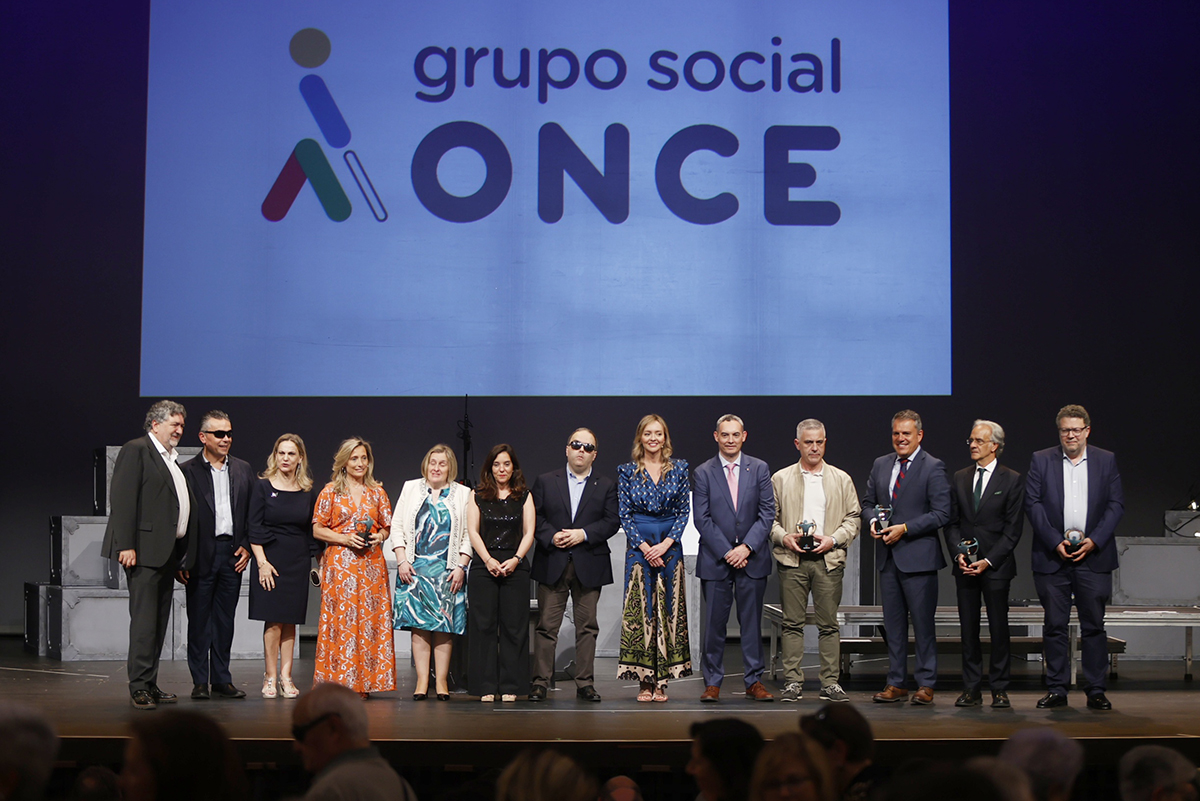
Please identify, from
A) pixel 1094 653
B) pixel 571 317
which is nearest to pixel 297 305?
pixel 571 317

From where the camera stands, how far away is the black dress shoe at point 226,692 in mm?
5402

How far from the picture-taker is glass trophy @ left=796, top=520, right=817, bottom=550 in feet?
17.9

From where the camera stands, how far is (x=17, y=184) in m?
8.05

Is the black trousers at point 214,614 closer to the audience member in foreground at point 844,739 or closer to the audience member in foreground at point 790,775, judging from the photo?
the audience member in foreground at point 844,739

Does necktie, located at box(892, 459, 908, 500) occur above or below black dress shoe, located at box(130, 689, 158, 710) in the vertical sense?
Answer: above

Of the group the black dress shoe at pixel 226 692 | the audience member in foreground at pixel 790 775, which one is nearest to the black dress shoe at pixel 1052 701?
the audience member in foreground at pixel 790 775

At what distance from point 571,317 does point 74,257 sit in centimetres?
353

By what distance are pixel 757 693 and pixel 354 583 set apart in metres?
1.96

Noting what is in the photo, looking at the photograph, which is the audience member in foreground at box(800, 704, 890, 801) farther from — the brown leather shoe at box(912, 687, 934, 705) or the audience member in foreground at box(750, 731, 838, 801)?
the brown leather shoe at box(912, 687, 934, 705)

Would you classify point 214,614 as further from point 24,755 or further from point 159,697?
point 24,755

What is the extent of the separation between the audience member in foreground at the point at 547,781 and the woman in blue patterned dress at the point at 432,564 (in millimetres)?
3376

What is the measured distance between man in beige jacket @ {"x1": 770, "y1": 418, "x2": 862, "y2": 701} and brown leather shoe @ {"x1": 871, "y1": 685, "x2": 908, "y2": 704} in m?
0.16

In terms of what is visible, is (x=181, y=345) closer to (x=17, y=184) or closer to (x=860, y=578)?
(x=17, y=184)

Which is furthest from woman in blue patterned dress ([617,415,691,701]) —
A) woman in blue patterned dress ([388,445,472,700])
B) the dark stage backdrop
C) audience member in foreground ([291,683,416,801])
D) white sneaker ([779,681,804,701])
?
audience member in foreground ([291,683,416,801])
